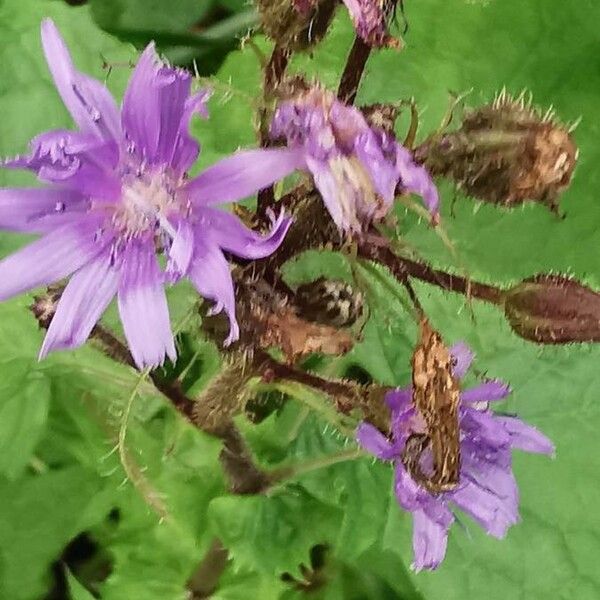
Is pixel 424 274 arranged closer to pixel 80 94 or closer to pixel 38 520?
pixel 80 94

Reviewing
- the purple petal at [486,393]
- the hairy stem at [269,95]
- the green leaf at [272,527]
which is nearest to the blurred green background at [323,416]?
the green leaf at [272,527]

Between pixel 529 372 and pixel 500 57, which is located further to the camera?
pixel 500 57

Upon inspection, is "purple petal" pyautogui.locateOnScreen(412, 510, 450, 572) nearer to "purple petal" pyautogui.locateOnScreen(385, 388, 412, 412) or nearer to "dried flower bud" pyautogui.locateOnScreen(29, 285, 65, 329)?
Result: "purple petal" pyautogui.locateOnScreen(385, 388, 412, 412)

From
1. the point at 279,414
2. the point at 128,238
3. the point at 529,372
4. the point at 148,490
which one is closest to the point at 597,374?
the point at 529,372

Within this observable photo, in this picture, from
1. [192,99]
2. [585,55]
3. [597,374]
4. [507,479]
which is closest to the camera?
[192,99]

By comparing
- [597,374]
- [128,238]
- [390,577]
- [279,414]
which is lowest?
[390,577]

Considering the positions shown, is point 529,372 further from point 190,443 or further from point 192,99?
point 192,99
